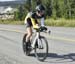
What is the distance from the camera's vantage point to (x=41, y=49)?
9938 mm

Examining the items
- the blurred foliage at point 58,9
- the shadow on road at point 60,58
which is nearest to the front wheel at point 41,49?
the shadow on road at point 60,58

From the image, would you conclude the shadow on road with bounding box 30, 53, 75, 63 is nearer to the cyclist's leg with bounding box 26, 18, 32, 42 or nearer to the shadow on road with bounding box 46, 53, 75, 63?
the shadow on road with bounding box 46, 53, 75, 63

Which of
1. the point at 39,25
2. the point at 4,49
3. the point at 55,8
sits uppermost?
the point at 39,25

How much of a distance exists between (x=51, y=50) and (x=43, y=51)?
7.16 ft

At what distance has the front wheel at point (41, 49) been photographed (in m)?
9.80

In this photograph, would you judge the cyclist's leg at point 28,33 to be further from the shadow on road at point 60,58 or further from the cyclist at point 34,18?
the shadow on road at point 60,58

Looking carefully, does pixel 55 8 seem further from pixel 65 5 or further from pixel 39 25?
pixel 39 25

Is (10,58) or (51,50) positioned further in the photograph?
(51,50)

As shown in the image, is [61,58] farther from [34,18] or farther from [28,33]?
[34,18]

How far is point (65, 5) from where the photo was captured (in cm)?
5875

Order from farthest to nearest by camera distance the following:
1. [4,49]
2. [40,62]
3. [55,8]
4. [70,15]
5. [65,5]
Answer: [55,8] → [65,5] → [70,15] → [4,49] → [40,62]

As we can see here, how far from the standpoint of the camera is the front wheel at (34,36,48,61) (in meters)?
9.80

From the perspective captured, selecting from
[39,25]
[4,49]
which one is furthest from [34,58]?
[4,49]

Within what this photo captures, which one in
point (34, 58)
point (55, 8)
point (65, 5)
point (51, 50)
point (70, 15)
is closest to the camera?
point (34, 58)
